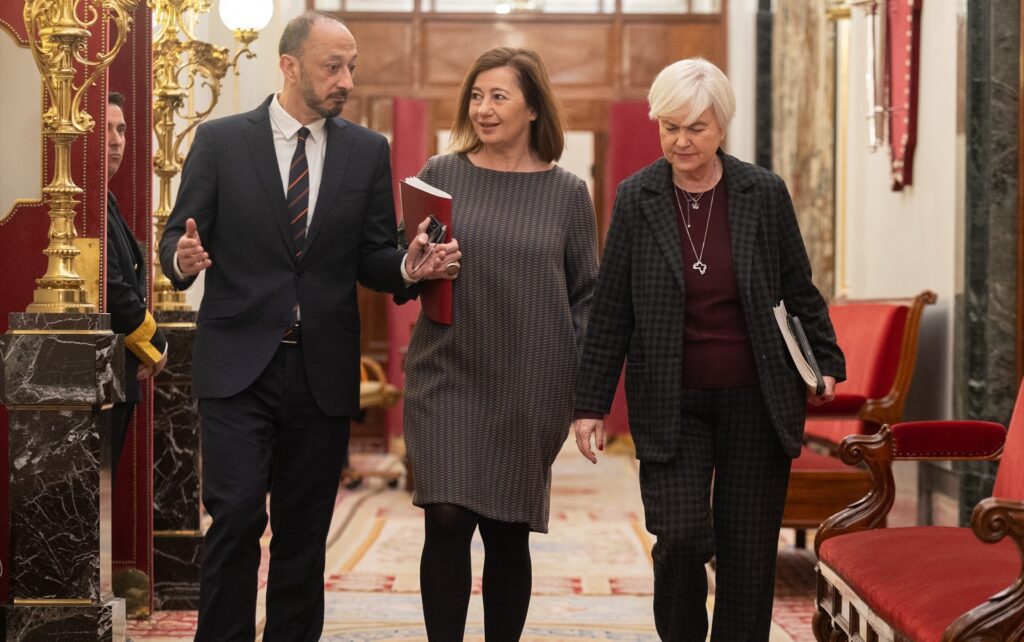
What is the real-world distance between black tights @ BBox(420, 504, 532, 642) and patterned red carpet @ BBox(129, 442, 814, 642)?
1.20 meters

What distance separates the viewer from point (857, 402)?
18.8 ft

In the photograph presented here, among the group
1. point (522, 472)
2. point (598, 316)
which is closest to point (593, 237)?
point (598, 316)

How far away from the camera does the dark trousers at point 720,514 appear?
317 centimetres

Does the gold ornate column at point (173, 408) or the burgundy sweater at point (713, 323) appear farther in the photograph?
the gold ornate column at point (173, 408)

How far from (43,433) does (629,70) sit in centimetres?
828

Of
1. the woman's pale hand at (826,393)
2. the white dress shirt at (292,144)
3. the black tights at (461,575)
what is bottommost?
the black tights at (461,575)

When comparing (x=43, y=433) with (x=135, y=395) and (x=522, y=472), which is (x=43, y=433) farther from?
(x=522, y=472)

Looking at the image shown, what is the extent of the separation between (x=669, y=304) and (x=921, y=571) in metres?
0.81

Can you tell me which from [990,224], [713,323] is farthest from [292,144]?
[990,224]

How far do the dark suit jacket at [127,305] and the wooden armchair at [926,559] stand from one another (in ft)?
7.35

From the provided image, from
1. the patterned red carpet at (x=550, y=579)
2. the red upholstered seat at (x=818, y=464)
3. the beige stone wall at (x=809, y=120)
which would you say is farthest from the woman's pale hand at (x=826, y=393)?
the beige stone wall at (x=809, y=120)

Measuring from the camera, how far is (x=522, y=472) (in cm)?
345

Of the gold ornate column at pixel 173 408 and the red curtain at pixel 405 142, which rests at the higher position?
the red curtain at pixel 405 142

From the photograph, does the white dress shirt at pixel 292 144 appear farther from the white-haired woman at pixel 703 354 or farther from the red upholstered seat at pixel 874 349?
the red upholstered seat at pixel 874 349
